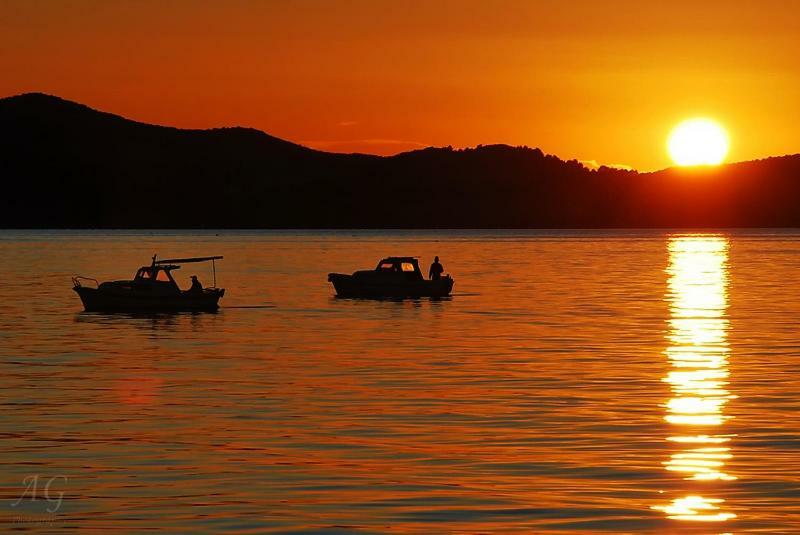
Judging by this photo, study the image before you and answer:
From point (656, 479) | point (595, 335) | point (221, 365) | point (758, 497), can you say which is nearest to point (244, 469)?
point (656, 479)

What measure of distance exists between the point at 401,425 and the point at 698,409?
7637mm

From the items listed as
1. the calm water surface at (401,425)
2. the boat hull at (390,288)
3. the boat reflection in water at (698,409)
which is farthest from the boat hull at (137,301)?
the boat reflection in water at (698,409)

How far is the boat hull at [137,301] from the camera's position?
2788 inches

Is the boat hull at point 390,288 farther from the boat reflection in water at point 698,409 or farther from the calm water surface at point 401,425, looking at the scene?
the calm water surface at point 401,425

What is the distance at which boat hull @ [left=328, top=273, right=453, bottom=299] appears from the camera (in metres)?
86.0

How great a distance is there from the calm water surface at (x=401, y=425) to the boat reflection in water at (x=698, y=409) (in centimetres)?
9

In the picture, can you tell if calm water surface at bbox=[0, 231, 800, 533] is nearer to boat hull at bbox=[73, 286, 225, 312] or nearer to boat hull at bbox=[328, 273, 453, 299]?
boat hull at bbox=[73, 286, 225, 312]

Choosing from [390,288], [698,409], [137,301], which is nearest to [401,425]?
[698,409]

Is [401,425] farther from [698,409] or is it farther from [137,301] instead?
[137,301]

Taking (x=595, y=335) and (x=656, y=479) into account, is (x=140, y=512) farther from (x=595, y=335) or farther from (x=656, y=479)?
(x=595, y=335)

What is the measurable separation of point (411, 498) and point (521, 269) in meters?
123

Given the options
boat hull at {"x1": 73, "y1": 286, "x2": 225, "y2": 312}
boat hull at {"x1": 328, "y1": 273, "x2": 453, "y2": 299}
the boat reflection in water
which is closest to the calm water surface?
the boat reflection in water

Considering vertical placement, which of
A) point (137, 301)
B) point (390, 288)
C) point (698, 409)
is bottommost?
point (390, 288)

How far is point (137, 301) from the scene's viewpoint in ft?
233
